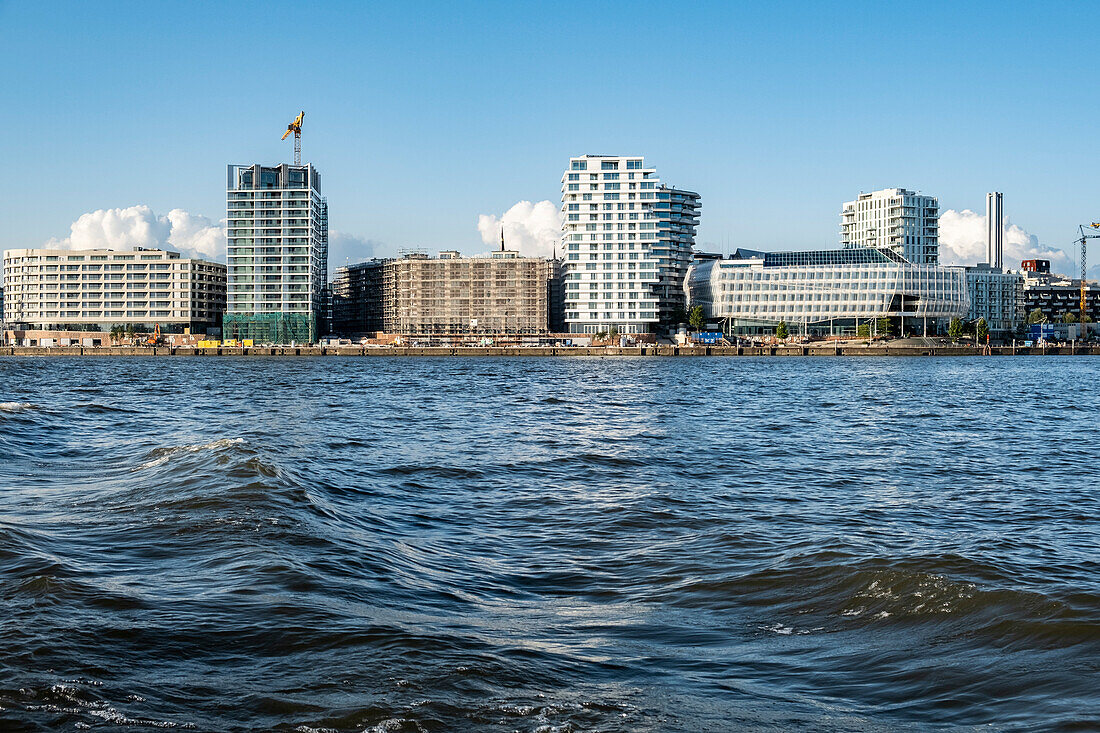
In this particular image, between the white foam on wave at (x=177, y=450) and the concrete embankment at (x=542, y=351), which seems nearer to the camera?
the white foam on wave at (x=177, y=450)

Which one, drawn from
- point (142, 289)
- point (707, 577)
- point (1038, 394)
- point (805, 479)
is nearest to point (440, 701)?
point (707, 577)

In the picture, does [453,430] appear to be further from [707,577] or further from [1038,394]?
[1038,394]

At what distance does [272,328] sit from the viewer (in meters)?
178

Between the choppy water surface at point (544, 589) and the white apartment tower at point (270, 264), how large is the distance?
519 feet

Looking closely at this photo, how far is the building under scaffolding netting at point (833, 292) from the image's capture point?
179 metres

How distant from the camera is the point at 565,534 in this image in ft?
47.6

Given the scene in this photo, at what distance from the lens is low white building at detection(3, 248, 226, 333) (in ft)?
633

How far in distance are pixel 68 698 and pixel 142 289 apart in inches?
7965

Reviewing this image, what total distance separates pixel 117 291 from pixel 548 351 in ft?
310

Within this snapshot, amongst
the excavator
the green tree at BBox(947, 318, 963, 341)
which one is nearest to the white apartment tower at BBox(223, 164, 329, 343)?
the excavator

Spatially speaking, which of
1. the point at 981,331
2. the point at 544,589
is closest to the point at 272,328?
the point at 981,331

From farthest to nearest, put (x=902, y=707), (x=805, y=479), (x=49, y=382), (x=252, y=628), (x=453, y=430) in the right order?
(x=49, y=382), (x=453, y=430), (x=805, y=479), (x=252, y=628), (x=902, y=707)

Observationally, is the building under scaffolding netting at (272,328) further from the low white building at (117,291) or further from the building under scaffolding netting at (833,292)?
the building under scaffolding netting at (833,292)

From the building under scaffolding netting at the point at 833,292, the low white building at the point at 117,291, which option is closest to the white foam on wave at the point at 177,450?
the building under scaffolding netting at the point at 833,292
